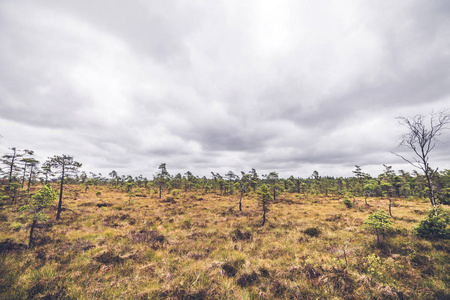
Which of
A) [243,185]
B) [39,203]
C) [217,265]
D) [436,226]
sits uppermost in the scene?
[39,203]

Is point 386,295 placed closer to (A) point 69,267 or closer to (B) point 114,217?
(A) point 69,267

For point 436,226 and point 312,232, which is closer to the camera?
point 436,226

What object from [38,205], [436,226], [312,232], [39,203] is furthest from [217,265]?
[436,226]

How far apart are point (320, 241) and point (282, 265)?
6.29 meters

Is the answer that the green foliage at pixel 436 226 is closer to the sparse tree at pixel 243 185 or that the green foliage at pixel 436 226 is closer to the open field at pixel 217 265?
the open field at pixel 217 265

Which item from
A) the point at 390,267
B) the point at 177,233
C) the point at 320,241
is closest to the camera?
the point at 390,267

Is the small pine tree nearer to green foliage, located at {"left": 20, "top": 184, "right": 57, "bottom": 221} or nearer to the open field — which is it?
green foliage, located at {"left": 20, "top": 184, "right": 57, "bottom": 221}

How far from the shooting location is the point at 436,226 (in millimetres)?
11453

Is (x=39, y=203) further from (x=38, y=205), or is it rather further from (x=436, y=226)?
(x=436, y=226)

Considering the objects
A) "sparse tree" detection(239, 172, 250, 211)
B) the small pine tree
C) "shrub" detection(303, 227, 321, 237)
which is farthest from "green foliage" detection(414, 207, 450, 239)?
the small pine tree

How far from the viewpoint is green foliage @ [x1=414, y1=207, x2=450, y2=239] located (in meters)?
11.1

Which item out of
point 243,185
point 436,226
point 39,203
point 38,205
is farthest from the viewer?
point 243,185

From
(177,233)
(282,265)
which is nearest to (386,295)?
(282,265)

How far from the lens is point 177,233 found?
14.1m
